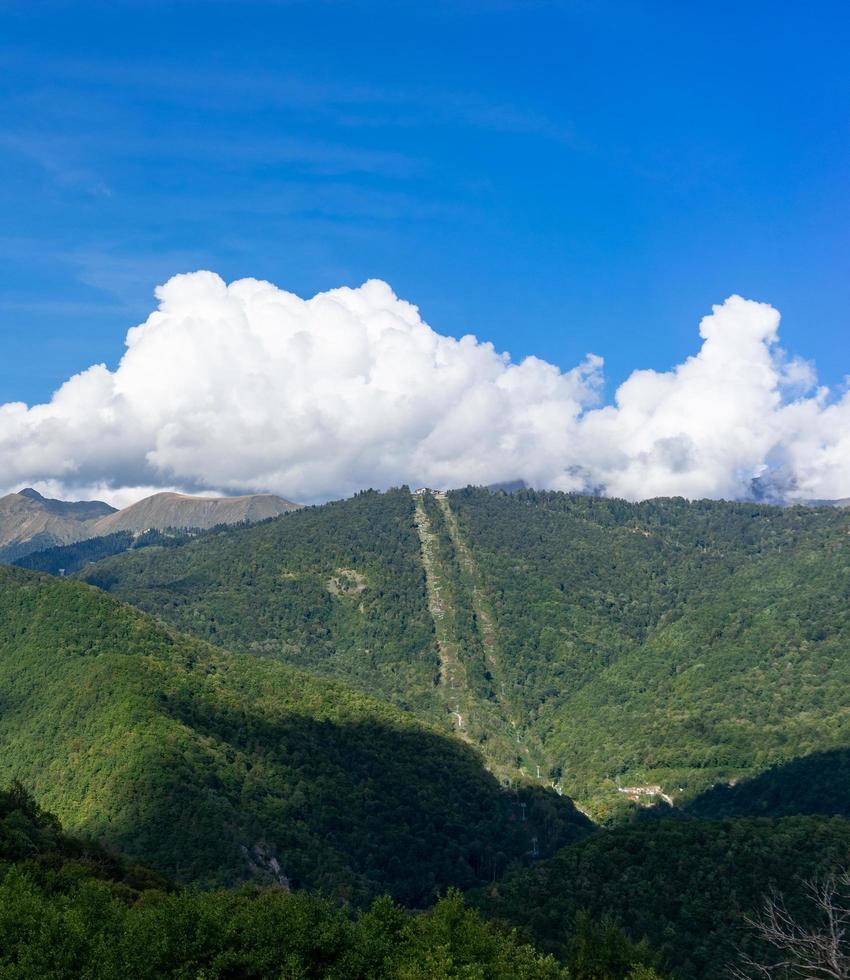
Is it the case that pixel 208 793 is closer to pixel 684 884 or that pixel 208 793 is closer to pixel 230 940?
pixel 684 884

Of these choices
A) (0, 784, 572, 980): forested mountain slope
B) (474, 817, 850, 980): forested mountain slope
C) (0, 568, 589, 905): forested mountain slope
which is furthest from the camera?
(0, 568, 589, 905): forested mountain slope

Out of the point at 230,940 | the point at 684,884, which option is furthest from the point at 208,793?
the point at 230,940

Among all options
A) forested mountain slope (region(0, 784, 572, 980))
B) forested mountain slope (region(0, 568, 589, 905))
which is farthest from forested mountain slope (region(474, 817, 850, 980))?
forested mountain slope (region(0, 784, 572, 980))

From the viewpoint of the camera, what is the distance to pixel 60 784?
16275cm

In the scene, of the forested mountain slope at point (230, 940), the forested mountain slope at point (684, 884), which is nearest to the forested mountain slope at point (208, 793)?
the forested mountain slope at point (684, 884)

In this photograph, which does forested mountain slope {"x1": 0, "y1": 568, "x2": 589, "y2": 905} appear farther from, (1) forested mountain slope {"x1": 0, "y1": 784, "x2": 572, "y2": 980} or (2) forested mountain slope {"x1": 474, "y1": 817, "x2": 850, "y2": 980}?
(1) forested mountain slope {"x1": 0, "y1": 784, "x2": 572, "y2": 980}

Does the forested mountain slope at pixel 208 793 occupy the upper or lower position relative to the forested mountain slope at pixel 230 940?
lower

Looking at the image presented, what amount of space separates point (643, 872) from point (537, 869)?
16316 millimetres

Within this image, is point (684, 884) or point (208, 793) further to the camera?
point (208, 793)

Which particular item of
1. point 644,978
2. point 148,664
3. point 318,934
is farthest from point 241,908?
point 148,664

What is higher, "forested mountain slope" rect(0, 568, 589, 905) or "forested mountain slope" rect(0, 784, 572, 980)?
"forested mountain slope" rect(0, 784, 572, 980)

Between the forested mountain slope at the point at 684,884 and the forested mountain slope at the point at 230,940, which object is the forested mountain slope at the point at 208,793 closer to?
the forested mountain slope at the point at 684,884

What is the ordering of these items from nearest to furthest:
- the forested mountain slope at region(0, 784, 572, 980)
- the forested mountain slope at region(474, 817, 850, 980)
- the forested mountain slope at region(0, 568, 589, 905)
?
the forested mountain slope at region(0, 784, 572, 980) < the forested mountain slope at region(474, 817, 850, 980) < the forested mountain slope at region(0, 568, 589, 905)

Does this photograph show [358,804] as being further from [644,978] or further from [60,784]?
[644,978]
